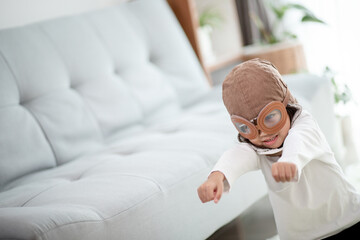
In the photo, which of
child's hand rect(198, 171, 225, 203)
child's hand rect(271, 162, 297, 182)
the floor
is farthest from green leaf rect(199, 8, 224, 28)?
child's hand rect(271, 162, 297, 182)

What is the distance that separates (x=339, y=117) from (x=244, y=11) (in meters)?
1.51

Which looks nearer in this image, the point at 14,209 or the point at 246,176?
the point at 14,209

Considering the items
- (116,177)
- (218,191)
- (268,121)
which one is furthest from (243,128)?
(116,177)

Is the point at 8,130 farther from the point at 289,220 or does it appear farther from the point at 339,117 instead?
the point at 339,117

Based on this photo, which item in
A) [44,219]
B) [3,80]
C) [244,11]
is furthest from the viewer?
[244,11]

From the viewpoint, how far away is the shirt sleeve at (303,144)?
3.34 ft

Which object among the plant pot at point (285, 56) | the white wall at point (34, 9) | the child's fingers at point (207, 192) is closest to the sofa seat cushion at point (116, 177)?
the child's fingers at point (207, 192)

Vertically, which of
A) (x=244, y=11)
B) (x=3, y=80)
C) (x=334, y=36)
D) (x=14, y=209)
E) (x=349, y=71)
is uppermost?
(x=3, y=80)

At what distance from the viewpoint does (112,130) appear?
6.48ft

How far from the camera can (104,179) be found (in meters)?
1.40

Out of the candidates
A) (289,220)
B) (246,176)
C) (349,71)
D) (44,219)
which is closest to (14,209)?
(44,219)

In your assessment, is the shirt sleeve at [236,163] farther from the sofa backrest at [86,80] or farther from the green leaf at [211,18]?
the green leaf at [211,18]

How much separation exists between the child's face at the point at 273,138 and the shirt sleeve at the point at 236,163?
0.11 ft

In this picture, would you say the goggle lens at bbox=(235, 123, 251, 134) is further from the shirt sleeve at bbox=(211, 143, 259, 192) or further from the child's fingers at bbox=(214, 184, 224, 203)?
the child's fingers at bbox=(214, 184, 224, 203)
